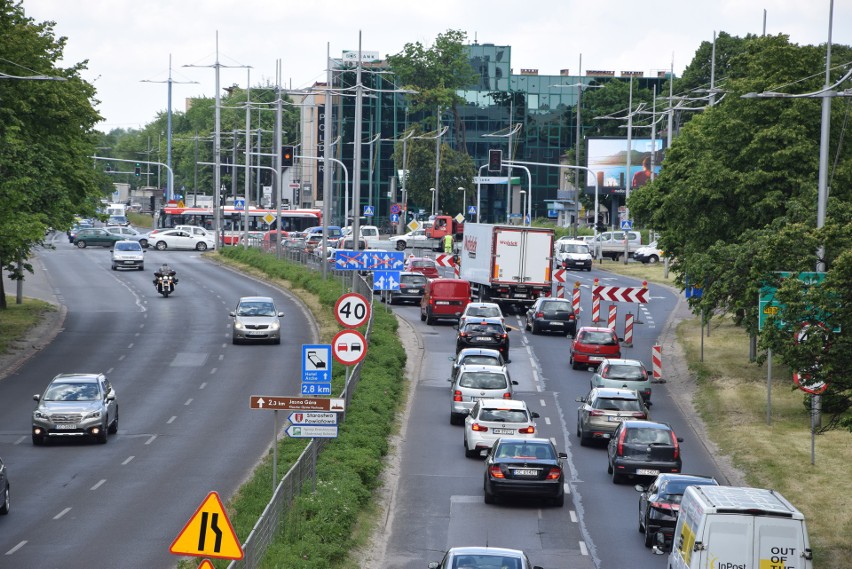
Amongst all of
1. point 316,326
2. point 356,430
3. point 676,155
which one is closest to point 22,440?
point 356,430

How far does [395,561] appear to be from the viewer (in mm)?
21484

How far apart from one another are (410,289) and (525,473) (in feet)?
121

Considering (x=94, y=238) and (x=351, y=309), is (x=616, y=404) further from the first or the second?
(x=94, y=238)

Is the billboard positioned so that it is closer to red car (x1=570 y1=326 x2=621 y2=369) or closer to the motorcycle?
the motorcycle

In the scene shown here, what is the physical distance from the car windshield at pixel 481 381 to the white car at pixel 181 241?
218ft

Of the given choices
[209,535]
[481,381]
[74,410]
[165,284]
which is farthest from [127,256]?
[209,535]

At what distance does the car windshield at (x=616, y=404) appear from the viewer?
3161 cm

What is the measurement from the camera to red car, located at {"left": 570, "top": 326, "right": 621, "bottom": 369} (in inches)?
1736

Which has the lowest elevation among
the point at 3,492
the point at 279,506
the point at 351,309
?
Answer: the point at 3,492

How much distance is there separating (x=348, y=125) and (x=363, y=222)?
9.39m

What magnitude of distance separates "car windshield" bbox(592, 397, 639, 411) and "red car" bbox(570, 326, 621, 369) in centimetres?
1222

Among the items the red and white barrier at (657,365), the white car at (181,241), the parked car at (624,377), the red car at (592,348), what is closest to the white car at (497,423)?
the parked car at (624,377)

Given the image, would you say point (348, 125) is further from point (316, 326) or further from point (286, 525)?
point (286, 525)

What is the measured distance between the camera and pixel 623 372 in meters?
37.2
